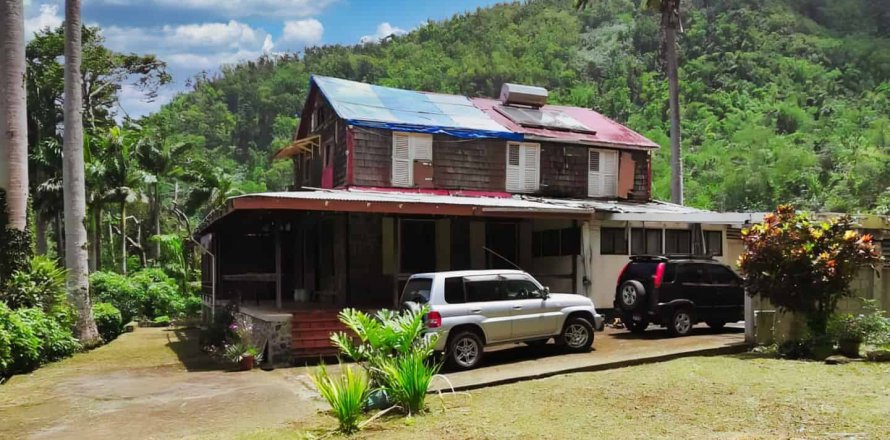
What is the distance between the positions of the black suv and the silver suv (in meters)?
1.93

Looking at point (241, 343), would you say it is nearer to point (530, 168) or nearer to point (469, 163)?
point (469, 163)

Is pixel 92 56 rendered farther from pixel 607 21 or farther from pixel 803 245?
pixel 607 21

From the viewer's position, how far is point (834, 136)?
6162cm

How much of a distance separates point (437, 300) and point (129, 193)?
22.7 m

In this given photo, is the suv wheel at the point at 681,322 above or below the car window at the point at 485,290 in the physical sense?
below

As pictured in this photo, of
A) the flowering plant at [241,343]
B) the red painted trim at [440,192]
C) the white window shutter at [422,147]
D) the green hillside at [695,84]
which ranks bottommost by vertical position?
the flowering plant at [241,343]

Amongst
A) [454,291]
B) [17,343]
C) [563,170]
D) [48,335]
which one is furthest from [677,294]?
[48,335]

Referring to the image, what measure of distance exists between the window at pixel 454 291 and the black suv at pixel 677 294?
4.58m

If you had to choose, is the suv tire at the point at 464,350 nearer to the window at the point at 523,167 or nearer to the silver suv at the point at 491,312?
the silver suv at the point at 491,312

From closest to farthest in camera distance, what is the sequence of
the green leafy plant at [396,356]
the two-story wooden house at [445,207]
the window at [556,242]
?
1. the green leafy plant at [396,356]
2. the two-story wooden house at [445,207]
3. the window at [556,242]

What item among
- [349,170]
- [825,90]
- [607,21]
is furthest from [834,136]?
[349,170]

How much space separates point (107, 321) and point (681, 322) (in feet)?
50.6

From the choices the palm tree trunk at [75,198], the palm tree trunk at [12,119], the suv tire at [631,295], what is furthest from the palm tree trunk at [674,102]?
the palm tree trunk at [12,119]

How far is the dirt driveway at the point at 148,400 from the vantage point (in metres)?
8.20
